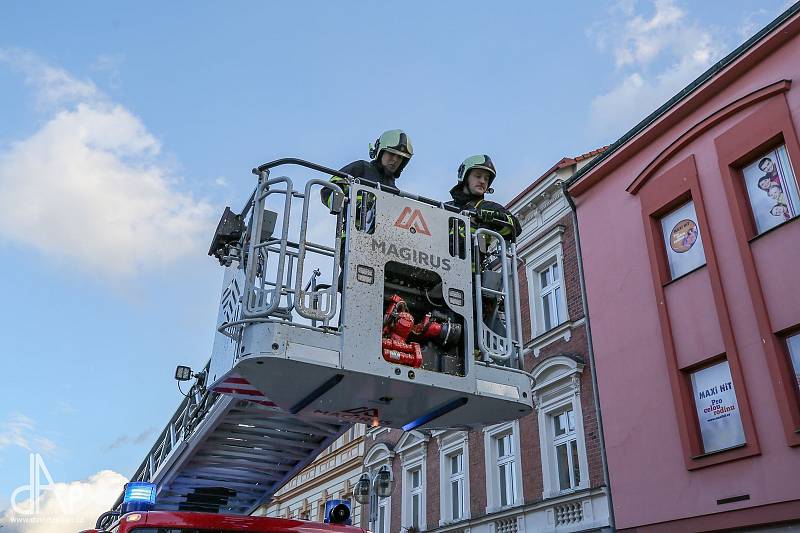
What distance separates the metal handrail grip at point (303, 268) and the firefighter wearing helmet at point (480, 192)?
4.64ft

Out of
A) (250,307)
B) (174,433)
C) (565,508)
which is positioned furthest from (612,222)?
(250,307)

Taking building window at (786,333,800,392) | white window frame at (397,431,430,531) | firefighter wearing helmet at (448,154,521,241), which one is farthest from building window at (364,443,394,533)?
firefighter wearing helmet at (448,154,521,241)

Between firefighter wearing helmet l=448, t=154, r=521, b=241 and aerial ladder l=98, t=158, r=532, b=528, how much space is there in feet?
0.50

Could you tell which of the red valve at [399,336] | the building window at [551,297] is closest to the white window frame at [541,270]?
the building window at [551,297]

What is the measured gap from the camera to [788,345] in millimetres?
9812

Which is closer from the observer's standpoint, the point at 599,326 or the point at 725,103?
the point at 725,103

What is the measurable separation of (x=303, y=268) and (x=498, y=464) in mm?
12636

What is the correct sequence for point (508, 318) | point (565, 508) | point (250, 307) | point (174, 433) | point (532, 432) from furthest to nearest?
1. point (532, 432)
2. point (565, 508)
3. point (174, 433)
4. point (508, 318)
5. point (250, 307)

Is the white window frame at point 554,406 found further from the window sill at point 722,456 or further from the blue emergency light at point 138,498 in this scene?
the blue emergency light at point 138,498

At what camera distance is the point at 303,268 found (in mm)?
3982

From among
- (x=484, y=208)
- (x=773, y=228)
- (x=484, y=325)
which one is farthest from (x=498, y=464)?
(x=484, y=325)

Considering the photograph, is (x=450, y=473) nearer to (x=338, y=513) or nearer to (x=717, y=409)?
(x=717, y=409)

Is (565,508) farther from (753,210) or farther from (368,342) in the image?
(368,342)

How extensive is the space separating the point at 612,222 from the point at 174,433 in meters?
9.06
